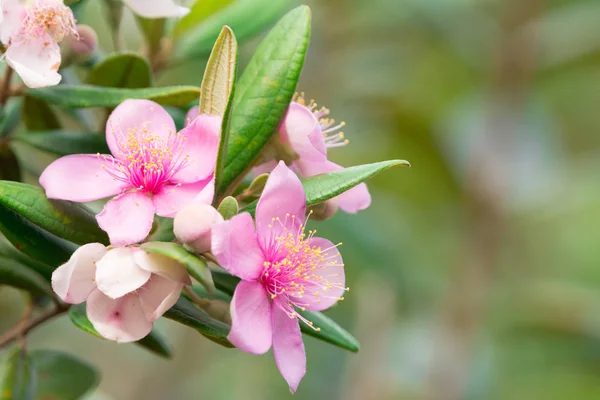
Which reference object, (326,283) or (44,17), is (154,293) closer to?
(326,283)

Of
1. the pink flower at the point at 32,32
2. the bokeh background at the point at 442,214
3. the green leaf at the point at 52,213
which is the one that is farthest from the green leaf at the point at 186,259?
the bokeh background at the point at 442,214

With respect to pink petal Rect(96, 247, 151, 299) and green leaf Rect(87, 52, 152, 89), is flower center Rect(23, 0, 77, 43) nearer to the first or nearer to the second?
green leaf Rect(87, 52, 152, 89)

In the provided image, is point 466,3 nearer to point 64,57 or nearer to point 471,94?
point 471,94

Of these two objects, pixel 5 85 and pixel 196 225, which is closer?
pixel 196 225

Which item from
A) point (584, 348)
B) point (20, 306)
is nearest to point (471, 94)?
point (584, 348)

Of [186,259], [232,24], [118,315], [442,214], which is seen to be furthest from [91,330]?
[442,214]

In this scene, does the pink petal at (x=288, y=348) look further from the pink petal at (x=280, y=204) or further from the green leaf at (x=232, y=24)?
the green leaf at (x=232, y=24)
